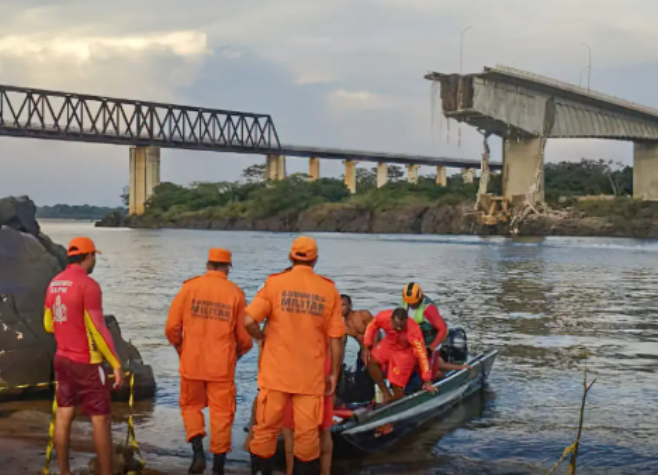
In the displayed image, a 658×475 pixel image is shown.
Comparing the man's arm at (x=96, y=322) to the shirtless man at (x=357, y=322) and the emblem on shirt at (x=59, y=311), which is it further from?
the shirtless man at (x=357, y=322)

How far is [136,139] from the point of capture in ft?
408

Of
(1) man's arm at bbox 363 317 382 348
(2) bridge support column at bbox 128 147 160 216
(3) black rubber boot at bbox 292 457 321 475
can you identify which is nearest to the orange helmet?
(1) man's arm at bbox 363 317 382 348

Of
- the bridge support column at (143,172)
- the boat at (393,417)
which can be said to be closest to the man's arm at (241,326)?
the boat at (393,417)

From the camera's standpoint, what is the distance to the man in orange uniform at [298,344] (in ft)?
22.2

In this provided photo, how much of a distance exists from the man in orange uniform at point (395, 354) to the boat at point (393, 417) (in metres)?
0.22

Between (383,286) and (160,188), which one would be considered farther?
(160,188)

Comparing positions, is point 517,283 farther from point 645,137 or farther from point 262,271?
point 645,137

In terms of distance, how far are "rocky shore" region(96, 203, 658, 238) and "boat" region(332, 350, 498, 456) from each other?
82345mm

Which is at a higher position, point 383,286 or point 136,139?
point 136,139

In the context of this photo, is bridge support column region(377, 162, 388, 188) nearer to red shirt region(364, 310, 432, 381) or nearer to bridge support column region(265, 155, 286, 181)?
bridge support column region(265, 155, 286, 181)

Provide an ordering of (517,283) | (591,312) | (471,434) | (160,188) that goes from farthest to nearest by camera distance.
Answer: (160,188), (517,283), (591,312), (471,434)

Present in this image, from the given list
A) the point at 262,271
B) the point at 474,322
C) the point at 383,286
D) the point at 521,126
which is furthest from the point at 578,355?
the point at 521,126

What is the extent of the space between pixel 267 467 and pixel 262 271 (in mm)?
36192

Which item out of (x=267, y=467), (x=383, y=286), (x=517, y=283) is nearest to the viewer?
(x=267, y=467)
